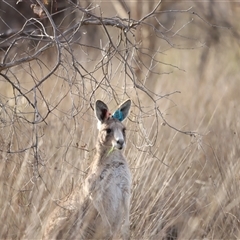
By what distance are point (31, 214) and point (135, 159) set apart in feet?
3.65

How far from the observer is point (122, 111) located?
15.9 feet

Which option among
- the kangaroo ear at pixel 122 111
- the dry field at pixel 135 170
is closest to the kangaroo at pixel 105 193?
the kangaroo ear at pixel 122 111

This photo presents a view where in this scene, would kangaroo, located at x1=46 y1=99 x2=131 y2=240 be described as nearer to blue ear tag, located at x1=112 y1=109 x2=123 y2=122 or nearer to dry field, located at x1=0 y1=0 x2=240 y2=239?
blue ear tag, located at x1=112 y1=109 x2=123 y2=122

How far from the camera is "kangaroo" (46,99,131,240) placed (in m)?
4.82

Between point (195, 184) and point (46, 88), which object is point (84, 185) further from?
point (46, 88)

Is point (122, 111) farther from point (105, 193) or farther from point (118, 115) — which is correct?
point (105, 193)

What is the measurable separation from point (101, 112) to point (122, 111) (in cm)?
17

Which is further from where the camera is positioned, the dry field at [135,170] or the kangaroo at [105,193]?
the kangaroo at [105,193]

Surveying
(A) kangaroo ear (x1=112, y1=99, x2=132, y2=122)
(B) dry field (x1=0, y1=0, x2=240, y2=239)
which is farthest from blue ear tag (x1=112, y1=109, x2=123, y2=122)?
(B) dry field (x1=0, y1=0, x2=240, y2=239)

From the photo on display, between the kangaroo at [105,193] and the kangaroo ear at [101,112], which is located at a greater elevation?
the kangaroo ear at [101,112]

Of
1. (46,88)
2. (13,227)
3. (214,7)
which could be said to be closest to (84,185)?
(13,227)

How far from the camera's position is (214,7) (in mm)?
9328

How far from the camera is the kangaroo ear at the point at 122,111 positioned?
480cm

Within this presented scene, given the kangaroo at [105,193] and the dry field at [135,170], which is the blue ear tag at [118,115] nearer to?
the kangaroo at [105,193]
